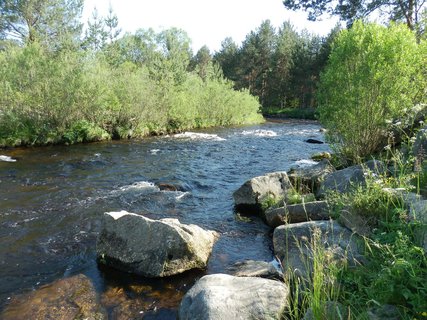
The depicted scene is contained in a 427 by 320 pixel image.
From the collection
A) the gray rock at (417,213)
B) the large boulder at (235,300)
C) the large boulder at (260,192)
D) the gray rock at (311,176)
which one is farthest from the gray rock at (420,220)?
the gray rock at (311,176)

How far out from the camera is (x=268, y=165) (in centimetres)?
1546

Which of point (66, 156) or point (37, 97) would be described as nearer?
point (66, 156)

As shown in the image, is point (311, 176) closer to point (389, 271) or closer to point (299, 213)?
point (299, 213)

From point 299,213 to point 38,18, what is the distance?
3400 centimetres

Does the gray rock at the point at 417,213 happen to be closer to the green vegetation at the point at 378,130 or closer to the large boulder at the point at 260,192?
the green vegetation at the point at 378,130

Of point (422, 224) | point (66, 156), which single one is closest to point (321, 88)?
point (422, 224)

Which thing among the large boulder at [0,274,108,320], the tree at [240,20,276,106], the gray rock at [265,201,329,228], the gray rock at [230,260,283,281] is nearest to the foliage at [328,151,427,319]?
the gray rock at [230,260,283,281]

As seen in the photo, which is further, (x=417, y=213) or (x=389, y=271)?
(x=417, y=213)

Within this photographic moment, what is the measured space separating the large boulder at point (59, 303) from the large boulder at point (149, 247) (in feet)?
2.40

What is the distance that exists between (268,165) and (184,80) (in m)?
22.0

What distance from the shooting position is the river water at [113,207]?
5.52m

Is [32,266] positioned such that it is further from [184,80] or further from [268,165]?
[184,80]

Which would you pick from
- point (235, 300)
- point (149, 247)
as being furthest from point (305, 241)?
point (149, 247)

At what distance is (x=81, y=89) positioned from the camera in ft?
67.4
